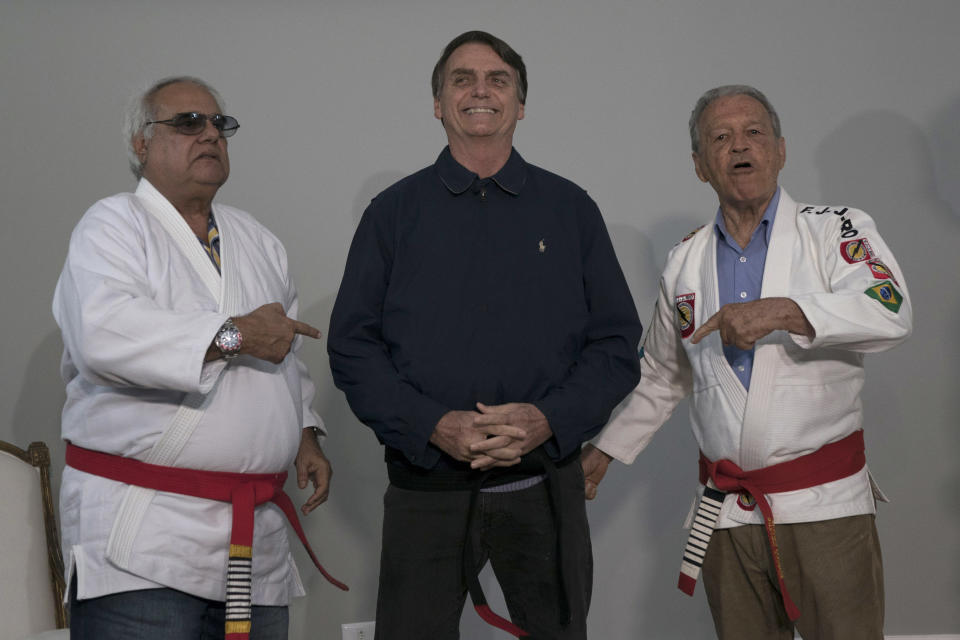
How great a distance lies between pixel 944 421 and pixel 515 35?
1.94 m

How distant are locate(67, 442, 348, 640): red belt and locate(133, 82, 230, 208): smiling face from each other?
599 mm

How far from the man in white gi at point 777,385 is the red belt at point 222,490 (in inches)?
38.3

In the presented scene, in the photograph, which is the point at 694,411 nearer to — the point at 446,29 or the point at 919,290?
the point at 919,290

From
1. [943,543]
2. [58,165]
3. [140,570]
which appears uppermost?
[58,165]

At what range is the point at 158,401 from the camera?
182cm

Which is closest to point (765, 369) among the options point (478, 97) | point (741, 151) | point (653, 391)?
point (653, 391)

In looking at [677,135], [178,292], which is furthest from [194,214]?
[677,135]

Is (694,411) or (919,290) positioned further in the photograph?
(919,290)

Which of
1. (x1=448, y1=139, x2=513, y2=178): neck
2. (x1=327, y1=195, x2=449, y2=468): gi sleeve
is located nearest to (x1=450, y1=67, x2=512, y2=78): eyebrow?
(x1=448, y1=139, x2=513, y2=178): neck

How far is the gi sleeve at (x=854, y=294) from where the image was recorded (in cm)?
184

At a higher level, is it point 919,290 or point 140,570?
point 919,290

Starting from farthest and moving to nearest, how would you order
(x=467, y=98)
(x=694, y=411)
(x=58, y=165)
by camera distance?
(x=58, y=165)
(x=694, y=411)
(x=467, y=98)

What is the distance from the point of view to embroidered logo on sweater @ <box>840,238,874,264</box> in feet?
6.40

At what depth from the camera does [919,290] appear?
3.05 meters
